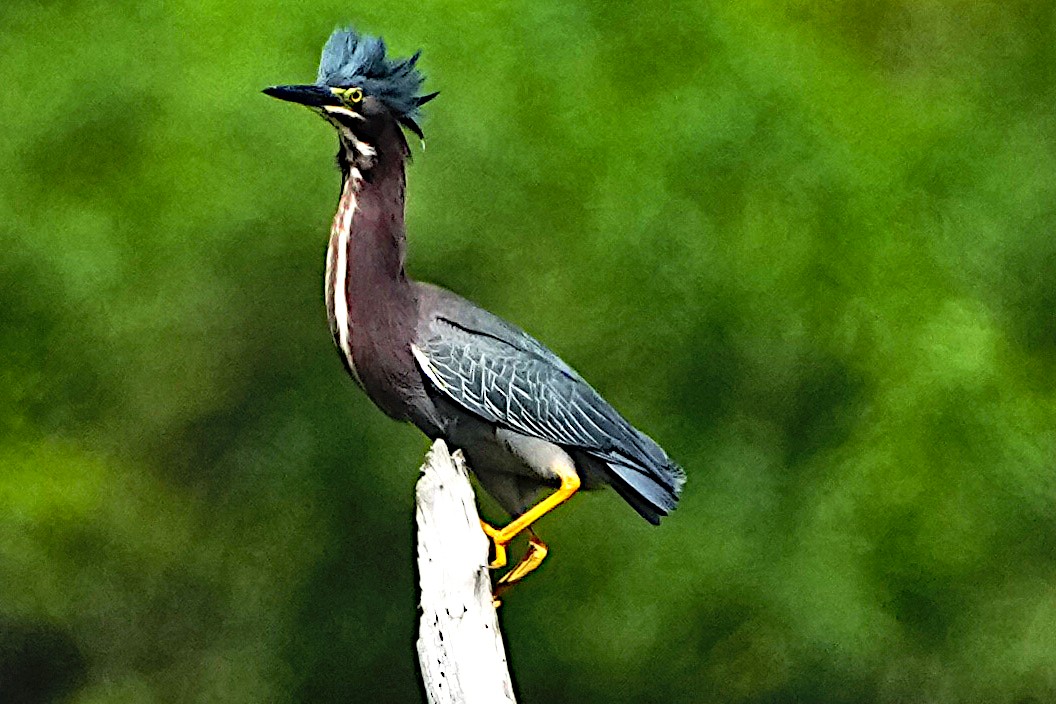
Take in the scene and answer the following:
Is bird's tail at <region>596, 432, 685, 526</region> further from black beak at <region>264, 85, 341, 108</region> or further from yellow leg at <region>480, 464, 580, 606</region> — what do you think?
black beak at <region>264, 85, 341, 108</region>

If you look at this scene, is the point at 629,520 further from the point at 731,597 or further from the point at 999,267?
the point at 999,267

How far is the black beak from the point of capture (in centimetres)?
174

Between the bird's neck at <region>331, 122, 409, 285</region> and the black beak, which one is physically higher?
the black beak

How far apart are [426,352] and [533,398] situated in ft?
0.45

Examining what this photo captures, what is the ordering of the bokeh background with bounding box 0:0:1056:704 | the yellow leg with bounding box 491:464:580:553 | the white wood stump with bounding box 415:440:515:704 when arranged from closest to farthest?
the white wood stump with bounding box 415:440:515:704 → the yellow leg with bounding box 491:464:580:553 → the bokeh background with bounding box 0:0:1056:704

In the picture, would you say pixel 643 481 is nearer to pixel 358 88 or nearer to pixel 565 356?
pixel 358 88

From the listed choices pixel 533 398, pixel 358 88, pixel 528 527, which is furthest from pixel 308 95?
pixel 528 527

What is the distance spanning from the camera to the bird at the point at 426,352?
1.81 m

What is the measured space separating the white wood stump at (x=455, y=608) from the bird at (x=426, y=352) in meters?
0.12

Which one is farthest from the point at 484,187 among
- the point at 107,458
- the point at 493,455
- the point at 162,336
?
the point at 493,455

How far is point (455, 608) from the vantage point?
1651mm

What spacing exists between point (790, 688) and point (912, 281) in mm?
871

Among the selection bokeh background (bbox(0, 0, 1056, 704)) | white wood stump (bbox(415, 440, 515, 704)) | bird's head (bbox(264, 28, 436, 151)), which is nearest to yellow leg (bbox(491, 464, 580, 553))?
white wood stump (bbox(415, 440, 515, 704))

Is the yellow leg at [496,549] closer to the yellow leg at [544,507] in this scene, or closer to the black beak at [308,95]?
the yellow leg at [544,507]
